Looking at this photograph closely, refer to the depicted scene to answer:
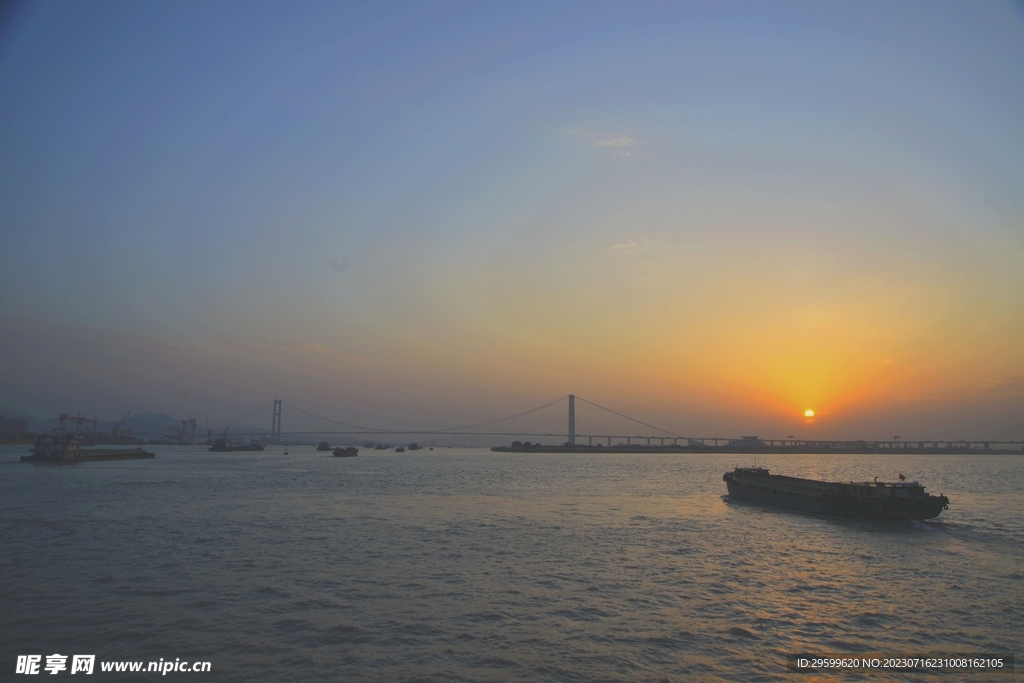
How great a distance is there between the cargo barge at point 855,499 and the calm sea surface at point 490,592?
1415 mm

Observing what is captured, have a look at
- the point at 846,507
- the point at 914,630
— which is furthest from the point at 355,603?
the point at 846,507

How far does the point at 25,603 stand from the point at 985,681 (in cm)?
2066

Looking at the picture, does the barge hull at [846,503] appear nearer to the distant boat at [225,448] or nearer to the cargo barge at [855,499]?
the cargo barge at [855,499]

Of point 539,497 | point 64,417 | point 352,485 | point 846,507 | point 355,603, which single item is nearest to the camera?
point 355,603

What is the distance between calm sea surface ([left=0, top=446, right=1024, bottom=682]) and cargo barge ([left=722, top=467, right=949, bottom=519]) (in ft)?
4.64

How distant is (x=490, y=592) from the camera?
15.9 metres

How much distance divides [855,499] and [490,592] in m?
27.5

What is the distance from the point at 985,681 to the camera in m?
10.8

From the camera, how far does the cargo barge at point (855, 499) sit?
3250cm

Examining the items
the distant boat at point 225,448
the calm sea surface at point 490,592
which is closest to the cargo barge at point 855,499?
the calm sea surface at point 490,592

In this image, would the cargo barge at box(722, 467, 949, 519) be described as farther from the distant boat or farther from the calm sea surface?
the distant boat

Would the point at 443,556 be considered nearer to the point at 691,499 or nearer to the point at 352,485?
the point at 691,499

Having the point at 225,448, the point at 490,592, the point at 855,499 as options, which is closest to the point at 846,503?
the point at 855,499

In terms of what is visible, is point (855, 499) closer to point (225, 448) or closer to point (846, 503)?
point (846, 503)
